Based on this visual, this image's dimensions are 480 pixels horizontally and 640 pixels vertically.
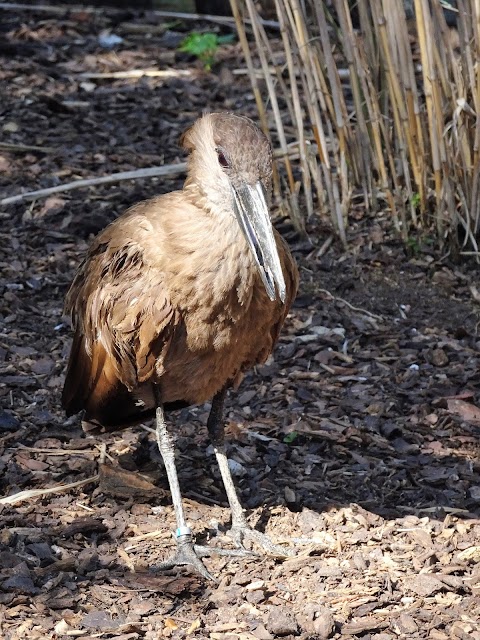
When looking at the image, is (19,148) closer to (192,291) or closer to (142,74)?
(142,74)

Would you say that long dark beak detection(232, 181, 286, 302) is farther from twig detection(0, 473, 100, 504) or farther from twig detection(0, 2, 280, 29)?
twig detection(0, 2, 280, 29)

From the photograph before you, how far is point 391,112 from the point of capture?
707 cm

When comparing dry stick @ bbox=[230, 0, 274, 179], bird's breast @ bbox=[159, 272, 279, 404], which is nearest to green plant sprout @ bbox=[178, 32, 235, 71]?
dry stick @ bbox=[230, 0, 274, 179]

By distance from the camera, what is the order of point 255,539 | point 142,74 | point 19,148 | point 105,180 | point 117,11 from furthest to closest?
1. point 117,11
2. point 142,74
3. point 19,148
4. point 105,180
5. point 255,539

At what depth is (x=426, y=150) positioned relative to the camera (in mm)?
6730

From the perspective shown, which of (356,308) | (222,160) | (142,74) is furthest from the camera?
(142,74)

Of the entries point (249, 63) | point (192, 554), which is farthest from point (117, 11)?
point (192, 554)

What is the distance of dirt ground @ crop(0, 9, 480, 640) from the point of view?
426 centimetres

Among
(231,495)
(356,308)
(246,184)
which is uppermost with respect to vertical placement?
(246,184)

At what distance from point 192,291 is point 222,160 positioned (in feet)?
1.82

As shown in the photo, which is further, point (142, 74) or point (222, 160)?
point (142, 74)

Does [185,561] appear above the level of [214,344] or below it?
below

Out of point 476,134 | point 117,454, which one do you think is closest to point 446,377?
A: point 476,134

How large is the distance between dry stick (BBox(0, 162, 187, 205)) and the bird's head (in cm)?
315
